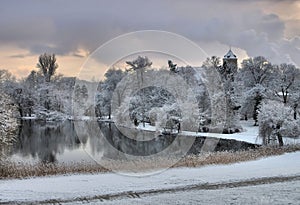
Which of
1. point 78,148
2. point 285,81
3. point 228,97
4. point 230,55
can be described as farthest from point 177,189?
point 230,55

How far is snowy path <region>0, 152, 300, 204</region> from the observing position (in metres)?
13.9

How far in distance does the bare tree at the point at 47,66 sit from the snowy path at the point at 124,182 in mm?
82667

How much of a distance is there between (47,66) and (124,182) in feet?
287

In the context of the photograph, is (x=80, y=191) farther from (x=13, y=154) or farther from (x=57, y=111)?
(x=57, y=111)

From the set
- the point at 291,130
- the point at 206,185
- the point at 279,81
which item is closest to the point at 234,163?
the point at 206,185

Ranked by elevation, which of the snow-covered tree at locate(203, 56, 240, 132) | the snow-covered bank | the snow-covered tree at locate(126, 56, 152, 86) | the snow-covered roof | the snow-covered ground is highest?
the snow-covered roof

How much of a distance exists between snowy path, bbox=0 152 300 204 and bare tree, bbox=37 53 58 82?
82.7 m

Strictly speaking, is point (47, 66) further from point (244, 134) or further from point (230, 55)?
point (244, 134)

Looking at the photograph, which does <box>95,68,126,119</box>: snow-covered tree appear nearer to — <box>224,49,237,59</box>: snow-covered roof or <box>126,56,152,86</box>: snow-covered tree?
<box>126,56,152,86</box>: snow-covered tree

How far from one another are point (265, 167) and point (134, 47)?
12.5m

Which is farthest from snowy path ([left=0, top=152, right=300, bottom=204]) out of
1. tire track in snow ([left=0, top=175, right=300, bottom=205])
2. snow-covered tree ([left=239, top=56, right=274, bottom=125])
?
snow-covered tree ([left=239, top=56, right=274, bottom=125])

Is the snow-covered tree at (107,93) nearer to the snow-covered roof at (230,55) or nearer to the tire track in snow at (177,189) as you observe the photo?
the snow-covered roof at (230,55)

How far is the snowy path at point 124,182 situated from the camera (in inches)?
547

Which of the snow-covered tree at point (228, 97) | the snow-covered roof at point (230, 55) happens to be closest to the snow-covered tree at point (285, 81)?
the snow-covered tree at point (228, 97)
